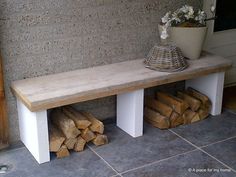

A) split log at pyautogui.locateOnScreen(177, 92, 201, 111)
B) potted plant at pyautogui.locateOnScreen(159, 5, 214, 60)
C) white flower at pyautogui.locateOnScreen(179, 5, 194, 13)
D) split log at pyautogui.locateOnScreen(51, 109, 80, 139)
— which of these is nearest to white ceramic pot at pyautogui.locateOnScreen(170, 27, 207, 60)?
potted plant at pyautogui.locateOnScreen(159, 5, 214, 60)

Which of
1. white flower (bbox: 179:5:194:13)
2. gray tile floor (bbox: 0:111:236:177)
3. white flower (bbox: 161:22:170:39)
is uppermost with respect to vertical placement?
white flower (bbox: 179:5:194:13)

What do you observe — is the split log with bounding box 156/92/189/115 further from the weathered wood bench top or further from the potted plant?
the potted plant

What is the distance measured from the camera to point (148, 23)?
10.7 feet

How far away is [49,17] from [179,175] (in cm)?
134

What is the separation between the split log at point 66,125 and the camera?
108 inches

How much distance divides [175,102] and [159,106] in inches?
5.1

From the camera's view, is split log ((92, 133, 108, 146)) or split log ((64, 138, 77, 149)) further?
split log ((92, 133, 108, 146))

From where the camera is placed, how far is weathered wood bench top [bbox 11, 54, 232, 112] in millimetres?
2568

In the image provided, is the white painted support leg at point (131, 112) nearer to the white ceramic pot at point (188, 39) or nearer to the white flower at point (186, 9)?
the white ceramic pot at point (188, 39)

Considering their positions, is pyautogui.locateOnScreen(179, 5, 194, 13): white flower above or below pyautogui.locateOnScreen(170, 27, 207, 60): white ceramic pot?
above

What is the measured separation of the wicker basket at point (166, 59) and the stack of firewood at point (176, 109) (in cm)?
34

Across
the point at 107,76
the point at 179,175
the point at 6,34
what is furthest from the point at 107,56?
the point at 179,175

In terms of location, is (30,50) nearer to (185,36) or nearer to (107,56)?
(107,56)

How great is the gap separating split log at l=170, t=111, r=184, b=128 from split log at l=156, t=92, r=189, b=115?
3 cm
